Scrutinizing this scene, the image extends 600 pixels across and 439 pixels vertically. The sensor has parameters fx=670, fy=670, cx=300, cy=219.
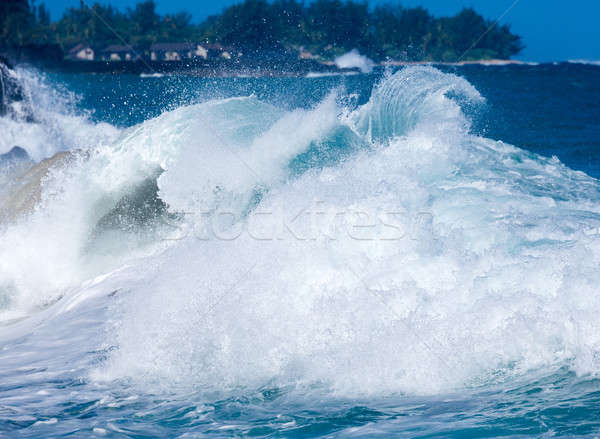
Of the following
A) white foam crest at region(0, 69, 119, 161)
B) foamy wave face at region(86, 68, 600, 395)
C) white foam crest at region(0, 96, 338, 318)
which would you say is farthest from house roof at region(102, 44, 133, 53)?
foamy wave face at region(86, 68, 600, 395)

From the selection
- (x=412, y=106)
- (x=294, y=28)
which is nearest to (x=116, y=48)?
(x=294, y=28)

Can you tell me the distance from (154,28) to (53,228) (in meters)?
106

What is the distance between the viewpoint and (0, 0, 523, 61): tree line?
273 feet

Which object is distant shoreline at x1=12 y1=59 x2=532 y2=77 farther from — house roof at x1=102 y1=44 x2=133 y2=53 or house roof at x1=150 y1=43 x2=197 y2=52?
house roof at x1=102 y1=44 x2=133 y2=53

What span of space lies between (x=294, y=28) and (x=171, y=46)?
24.5 m

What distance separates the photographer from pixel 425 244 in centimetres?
581

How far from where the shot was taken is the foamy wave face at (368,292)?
15.4ft

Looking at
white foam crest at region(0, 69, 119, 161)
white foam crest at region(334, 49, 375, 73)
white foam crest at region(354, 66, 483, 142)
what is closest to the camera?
white foam crest at region(354, 66, 483, 142)

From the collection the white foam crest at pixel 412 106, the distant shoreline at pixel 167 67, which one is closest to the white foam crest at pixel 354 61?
the distant shoreline at pixel 167 67

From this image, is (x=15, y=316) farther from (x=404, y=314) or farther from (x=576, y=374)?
(x=576, y=374)

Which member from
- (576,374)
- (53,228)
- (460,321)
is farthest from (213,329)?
(53,228)

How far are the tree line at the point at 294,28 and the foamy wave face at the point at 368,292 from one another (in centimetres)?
7185

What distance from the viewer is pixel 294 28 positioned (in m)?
84.2

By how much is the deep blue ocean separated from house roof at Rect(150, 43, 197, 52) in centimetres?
9244
